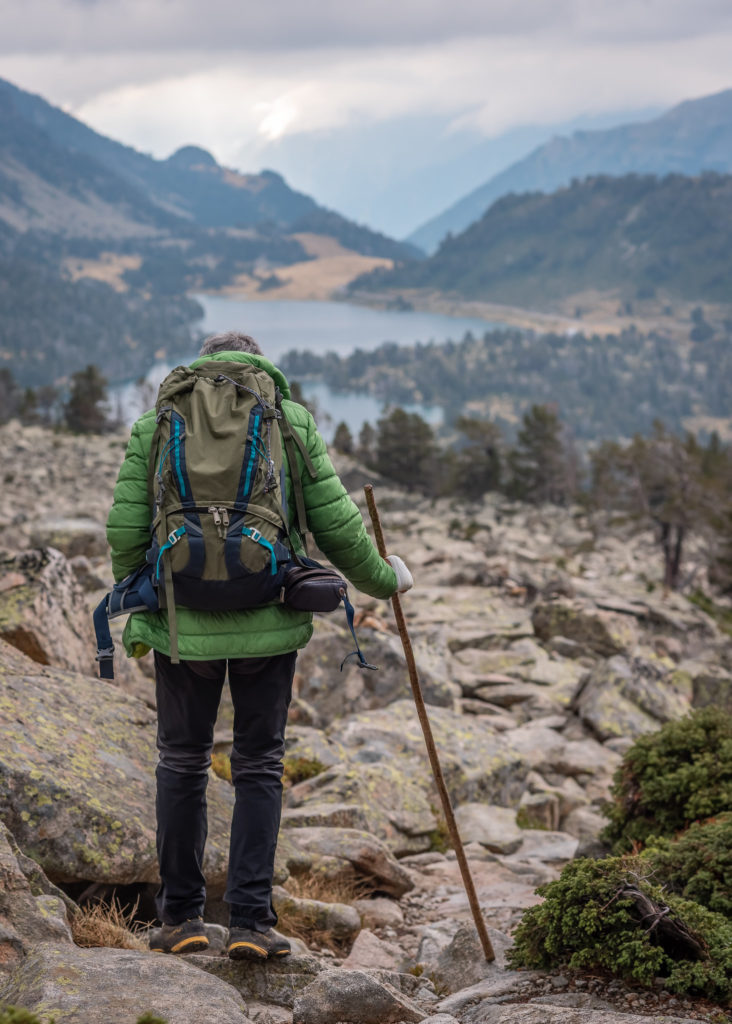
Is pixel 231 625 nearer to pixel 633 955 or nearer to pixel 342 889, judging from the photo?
pixel 633 955

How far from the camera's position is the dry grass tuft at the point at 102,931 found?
418 centimetres

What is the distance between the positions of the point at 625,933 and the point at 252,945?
1.59 metres

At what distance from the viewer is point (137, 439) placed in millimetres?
4031

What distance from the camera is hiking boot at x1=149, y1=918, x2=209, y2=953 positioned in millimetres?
4195

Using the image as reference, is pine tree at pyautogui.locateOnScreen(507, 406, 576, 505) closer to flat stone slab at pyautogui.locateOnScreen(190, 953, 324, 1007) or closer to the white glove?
the white glove

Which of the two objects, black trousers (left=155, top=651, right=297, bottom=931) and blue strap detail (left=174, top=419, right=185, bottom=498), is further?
black trousers (left=155, top=651, right=297, bottom=931)

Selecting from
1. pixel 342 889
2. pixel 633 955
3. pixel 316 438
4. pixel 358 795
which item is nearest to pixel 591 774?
pixel 358 795

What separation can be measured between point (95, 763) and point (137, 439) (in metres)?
2.00

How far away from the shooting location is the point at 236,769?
4.22m

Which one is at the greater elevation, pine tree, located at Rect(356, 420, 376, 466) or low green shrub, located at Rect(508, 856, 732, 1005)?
low green shrub, located at Rect(508, 856, 732, 1005)

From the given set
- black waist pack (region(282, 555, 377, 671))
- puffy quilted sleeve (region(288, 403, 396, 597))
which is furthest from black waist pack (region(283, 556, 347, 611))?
puffy quilted sleeve (region(288, 403, 396, 597))

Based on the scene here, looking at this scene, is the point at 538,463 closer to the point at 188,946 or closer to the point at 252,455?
the point at 188,946

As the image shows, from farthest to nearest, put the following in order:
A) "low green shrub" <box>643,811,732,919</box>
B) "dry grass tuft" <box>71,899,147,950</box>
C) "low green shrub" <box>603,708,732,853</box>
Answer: "low green shrub" <box>603,708,732,853</box>, "low green shrub" <box>643,811,732,919</box>, "dry grass tuft" <box>71,899,147,950</box>

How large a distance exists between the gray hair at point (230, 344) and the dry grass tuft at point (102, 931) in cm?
263
